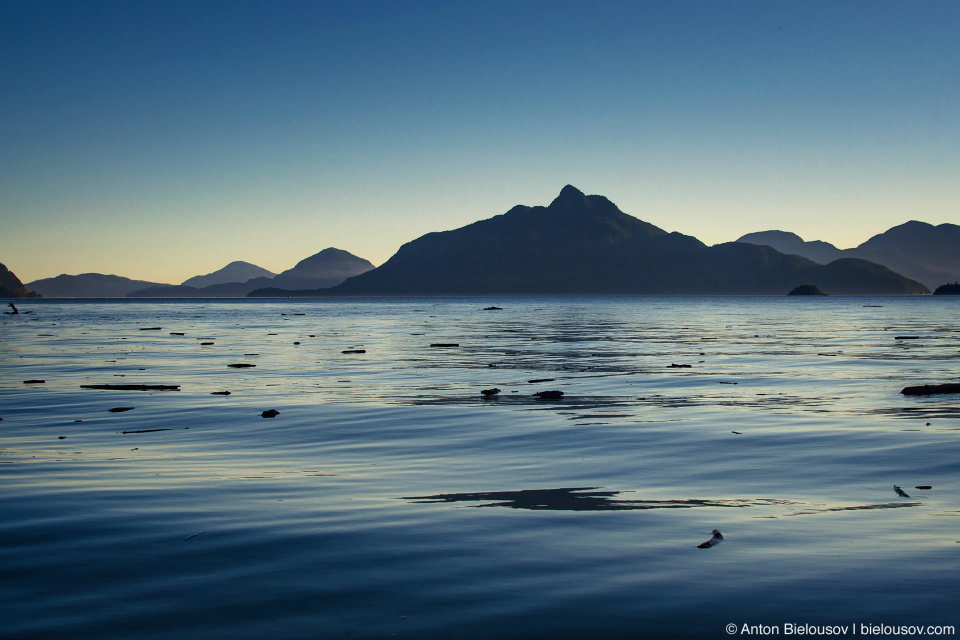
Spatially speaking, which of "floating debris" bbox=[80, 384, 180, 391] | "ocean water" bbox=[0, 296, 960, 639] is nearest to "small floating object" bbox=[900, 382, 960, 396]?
"ocean water" bbox=[0, 296, 960, 639]

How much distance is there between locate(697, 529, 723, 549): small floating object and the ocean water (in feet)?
0.36

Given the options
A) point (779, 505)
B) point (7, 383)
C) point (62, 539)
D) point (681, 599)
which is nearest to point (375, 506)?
point (62, 539)

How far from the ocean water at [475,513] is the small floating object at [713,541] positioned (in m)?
0.11

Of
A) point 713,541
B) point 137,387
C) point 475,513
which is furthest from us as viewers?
A: point 137,387

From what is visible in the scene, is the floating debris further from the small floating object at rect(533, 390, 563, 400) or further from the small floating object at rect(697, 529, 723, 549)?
the small floating object at rect(697, 529, 723, 549)

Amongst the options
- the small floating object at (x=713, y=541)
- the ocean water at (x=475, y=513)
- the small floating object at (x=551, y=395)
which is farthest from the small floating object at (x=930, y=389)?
the small floating object at (x=713, y=541)

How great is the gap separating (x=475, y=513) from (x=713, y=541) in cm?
322

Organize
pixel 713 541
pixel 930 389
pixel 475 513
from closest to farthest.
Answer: pixel 713 541 → pixel 475 513 → pixel 930 389

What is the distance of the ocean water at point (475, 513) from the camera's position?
6785mm

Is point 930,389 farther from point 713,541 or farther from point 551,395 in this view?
point 713,541

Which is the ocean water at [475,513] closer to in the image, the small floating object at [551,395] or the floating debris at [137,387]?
the small floating object at [551,395]

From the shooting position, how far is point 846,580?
7.43 metres

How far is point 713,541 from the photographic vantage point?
28.2ft

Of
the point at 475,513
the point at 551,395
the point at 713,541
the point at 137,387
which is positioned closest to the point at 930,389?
the point at 551,395
